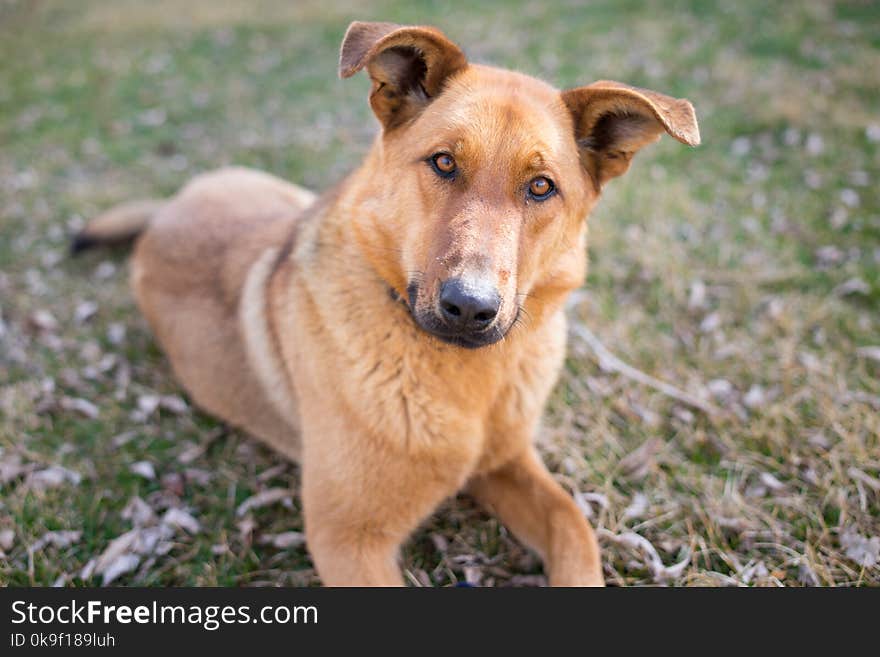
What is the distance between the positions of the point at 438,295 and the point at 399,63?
44.7 inches

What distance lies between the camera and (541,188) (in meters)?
2.65

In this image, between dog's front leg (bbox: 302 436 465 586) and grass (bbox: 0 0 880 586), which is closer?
dog's front leg (bbox: 302 436 465 586)

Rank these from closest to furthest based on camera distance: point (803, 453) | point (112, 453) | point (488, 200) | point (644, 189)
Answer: point (488, 200), point (803, 453), point (112, 453), point (644, 189)

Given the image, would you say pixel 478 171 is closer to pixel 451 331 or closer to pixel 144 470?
pixel 451 331

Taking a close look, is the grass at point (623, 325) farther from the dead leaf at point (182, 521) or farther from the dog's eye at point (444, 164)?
the dog's eye at point (444, 164)

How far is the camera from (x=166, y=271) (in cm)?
402

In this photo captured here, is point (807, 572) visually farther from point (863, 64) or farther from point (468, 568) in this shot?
point (863, 64)

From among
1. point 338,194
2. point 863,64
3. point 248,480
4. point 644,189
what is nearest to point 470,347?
point 338,194

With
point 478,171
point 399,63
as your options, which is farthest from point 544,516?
point 399,63

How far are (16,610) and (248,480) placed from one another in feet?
4.08

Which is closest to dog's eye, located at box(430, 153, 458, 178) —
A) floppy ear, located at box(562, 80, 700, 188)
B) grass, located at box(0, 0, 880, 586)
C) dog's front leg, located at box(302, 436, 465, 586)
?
floppy ear, located at box(562, 80, 700, 188)

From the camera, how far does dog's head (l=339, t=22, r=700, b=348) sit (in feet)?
7.91

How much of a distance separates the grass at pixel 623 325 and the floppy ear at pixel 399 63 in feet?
7.05

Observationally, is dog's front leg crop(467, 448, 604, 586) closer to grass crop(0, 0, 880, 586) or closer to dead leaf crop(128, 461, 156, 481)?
grass crop(0, 0, 880, 586)
